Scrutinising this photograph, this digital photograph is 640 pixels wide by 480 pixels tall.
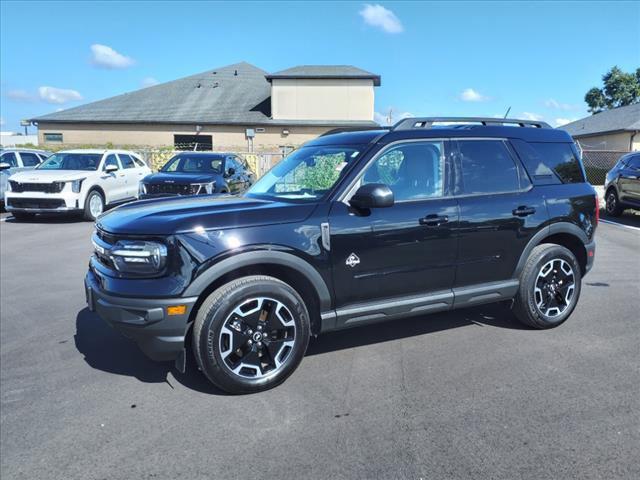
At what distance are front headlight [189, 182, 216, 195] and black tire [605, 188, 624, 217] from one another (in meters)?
10.1

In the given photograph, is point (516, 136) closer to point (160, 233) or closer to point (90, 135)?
point (160, 233)

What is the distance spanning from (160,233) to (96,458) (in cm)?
140

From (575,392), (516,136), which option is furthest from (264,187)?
(575,392)

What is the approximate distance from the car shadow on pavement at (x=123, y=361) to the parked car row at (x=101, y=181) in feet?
21.9

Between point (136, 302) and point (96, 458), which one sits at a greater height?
point (136, 302)

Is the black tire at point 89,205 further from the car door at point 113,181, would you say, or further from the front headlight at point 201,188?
the front headlight at point 201,188

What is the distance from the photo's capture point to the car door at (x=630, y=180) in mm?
12164

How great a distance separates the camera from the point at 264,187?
4.77 m

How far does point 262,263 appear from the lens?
3.64m

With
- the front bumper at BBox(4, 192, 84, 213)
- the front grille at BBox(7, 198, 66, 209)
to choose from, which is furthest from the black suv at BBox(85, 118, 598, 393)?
the front grille at BBox(7, 198, 66, 209)

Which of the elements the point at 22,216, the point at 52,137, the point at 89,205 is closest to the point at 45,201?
the point at 89,205

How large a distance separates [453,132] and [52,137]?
37443 mm

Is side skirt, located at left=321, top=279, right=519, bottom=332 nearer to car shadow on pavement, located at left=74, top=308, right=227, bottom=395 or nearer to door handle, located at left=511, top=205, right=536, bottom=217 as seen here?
door handle, located at left=511, top=205, right=536, bottom=217

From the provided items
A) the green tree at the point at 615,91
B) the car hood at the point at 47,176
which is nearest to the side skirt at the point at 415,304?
the car hood at the point at 47,176
